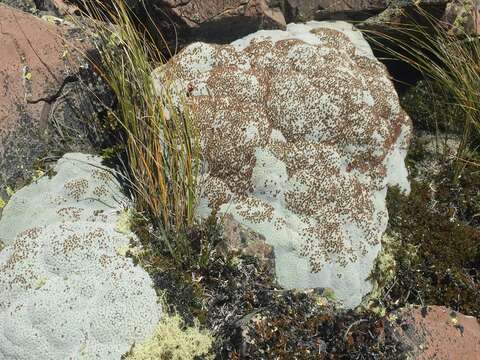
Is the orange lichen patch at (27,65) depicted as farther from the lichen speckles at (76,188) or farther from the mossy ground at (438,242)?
the mossy ground at (438,242)

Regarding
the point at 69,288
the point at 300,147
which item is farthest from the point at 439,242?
the point at 69,288

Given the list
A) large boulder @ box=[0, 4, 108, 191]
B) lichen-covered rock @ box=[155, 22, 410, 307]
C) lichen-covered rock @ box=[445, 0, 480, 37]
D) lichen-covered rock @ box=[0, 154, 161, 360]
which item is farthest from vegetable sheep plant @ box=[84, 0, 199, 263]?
lichen-covered rock @ box=[445, 0, 480, 37]

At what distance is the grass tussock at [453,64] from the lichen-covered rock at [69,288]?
3.45 m

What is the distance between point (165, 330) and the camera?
12.6 feet

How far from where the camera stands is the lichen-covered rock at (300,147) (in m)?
4.27

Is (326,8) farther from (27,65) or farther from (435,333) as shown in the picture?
(435,333)

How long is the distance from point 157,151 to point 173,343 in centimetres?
157

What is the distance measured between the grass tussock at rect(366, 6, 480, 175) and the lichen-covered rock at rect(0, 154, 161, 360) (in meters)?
3.45

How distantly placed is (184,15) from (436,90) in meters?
3.06

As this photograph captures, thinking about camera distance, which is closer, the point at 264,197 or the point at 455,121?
the point at 264,197

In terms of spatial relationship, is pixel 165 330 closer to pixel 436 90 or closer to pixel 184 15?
pixel 184 15

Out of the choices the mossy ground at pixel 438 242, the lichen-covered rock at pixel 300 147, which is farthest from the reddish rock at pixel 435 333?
the lichen-covered rock at pixel 300 147

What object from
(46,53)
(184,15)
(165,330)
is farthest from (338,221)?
(46,53)

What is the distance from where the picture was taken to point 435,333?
3832mm
